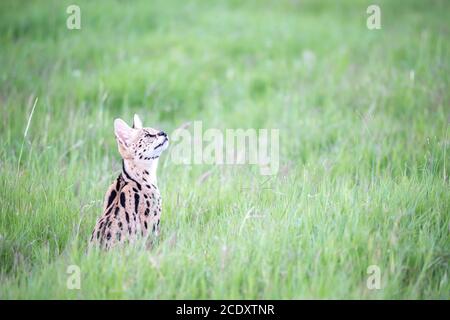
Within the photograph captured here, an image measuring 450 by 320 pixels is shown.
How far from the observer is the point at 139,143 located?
4.87 metres

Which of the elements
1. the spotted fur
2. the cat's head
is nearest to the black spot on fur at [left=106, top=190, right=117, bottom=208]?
the spotted fur

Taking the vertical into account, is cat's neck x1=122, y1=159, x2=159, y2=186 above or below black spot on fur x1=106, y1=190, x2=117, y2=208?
above

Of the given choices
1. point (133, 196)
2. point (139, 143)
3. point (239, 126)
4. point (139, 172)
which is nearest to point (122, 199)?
point (133, 196)

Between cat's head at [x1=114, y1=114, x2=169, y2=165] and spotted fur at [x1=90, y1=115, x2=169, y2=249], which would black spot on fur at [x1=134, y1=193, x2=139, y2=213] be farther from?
cat's head at [x1=114, y1=114, x2=169, y2=165]

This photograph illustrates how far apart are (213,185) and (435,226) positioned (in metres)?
2.23

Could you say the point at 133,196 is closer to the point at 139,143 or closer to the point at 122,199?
the point at 122,199

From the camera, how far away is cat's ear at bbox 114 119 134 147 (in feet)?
16.0

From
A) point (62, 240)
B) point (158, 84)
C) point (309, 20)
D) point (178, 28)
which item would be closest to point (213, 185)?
point (62, 240)

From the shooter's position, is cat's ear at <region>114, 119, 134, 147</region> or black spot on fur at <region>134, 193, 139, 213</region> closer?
black spot on fur at <region>134, 193, 139, 213</region>

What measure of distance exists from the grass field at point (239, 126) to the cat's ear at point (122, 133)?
29.9 inches

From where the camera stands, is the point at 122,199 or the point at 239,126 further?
the point at 239,126

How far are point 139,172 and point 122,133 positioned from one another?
14.8 inches

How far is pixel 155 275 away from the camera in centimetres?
422
